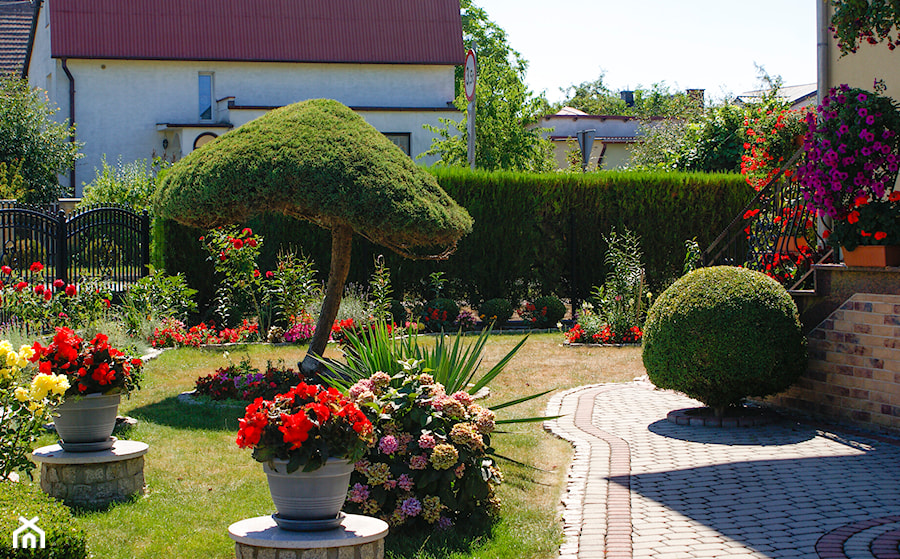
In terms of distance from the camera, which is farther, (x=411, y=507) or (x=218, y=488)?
(x=218, y=488)

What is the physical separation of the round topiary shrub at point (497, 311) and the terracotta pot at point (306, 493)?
36.4ft

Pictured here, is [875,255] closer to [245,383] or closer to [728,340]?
[728,340]

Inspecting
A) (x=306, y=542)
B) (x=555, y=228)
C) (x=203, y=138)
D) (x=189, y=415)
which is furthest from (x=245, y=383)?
(x=203, y=138)

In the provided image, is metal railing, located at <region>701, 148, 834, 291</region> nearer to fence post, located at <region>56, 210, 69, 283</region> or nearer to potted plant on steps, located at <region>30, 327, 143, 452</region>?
potted plant on steps, located at <region>30, 327, 143, 452</region>

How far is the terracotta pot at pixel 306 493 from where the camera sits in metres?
4.43

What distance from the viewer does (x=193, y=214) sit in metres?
8.84

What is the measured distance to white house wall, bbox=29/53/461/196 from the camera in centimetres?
2584

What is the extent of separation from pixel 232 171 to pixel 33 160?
16479 mm

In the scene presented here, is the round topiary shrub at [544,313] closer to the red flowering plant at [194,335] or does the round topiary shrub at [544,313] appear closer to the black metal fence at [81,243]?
the red flowering plant at [194,335]

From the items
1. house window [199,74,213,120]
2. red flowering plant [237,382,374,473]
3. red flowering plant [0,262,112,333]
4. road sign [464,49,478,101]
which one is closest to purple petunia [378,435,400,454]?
red flowering plant [237,382,374,473]

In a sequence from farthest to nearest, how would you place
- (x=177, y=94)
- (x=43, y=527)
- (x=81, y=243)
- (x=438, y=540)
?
(x=177, y=94), (x=81, y=243), (x=438, y=540), (x=43, y=527)

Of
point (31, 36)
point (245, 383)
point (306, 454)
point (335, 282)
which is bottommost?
point (245, 383)

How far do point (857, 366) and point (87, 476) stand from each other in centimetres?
642

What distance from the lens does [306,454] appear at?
440 centimetres
